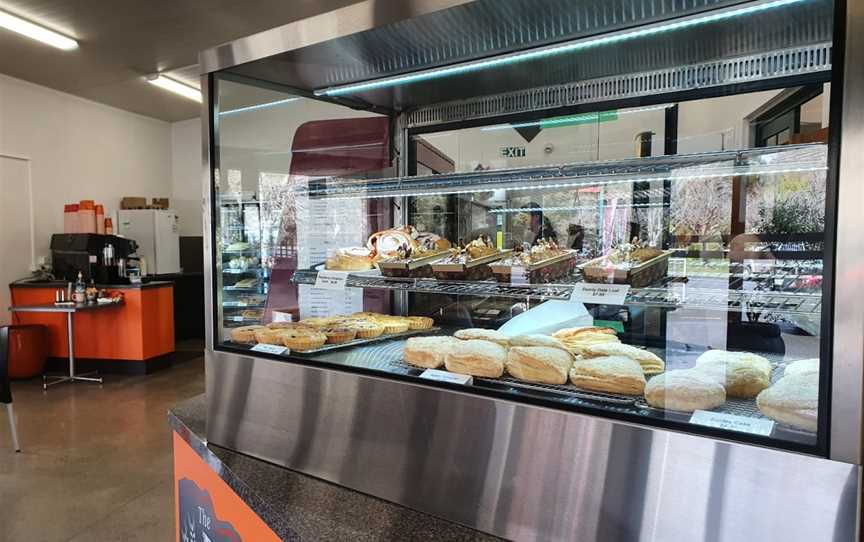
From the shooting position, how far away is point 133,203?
7.72 meters

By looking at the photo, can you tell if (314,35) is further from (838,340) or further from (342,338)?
(838,340)

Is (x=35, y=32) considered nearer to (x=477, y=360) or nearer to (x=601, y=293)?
(x=477, y=360)

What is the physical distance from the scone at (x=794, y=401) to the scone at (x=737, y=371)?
0.05m

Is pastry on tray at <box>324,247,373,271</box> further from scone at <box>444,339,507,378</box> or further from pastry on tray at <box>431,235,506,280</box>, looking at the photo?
scone at <box>444,339,507,378</box>

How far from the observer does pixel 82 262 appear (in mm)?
5961

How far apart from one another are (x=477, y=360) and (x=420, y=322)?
573 mm

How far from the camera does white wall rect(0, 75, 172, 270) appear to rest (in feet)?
20.9

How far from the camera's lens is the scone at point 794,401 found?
68 centimetres

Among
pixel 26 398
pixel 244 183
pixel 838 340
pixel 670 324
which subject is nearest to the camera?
pixel 838 340

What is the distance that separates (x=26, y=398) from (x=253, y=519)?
16.7ft

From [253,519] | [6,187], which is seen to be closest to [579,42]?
[253,519]

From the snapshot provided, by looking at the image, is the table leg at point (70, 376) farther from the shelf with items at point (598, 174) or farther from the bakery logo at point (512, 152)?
the bakery logo at point (512, 152)

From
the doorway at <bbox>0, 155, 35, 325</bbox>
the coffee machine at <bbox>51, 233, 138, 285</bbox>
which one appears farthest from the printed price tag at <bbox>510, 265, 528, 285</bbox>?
the doorway at <bbox>0, 155, 35, 325</bbox>

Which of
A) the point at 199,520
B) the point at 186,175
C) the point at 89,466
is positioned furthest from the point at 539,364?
the point at 186,175
